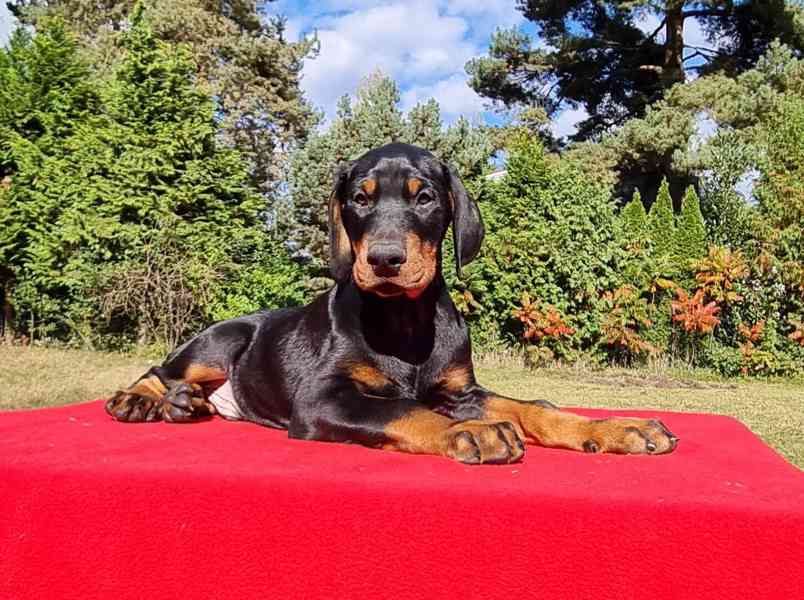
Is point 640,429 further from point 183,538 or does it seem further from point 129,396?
point 129,396

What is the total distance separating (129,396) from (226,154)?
8.28 meters

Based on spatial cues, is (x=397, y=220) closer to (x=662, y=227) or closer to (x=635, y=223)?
(x=635, y=223)

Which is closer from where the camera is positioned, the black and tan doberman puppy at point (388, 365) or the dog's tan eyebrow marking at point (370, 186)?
the black and tan doberman puppy at point (388, 365)

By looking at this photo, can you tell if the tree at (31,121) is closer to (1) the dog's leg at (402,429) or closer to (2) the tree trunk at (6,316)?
(2) the tree trunk at (6,316)

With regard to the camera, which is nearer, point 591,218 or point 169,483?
point 169,483

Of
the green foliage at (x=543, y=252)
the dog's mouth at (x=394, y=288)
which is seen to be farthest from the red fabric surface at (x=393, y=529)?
the green foliage at (x=543, y=252)

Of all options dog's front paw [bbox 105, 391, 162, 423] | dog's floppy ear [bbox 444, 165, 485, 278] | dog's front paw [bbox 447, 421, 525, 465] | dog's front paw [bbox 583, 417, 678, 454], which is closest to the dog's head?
dog's floppy ear [bbox 444, 165, 485, 278]

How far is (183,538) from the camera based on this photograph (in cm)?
177

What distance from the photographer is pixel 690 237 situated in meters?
12.3

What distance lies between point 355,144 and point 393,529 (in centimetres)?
1292

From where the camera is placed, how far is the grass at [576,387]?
7234mm

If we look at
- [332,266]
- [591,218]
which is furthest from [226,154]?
[332,266]

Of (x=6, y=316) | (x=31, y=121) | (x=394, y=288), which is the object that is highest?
(x=31, y=121)

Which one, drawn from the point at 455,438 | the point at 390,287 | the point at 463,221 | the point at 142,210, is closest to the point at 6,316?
the point at 142,210
